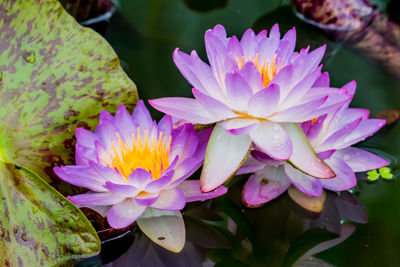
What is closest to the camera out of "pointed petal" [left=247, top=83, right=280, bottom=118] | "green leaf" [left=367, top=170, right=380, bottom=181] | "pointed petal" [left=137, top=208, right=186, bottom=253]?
"pointed petal" [left=247, top=83, right=280, bottom=118]

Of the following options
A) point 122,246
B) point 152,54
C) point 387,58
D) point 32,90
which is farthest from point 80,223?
point 387,58

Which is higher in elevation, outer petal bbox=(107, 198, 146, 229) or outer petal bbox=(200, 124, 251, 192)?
outer petal bbox=(200, 124, 251, 192)

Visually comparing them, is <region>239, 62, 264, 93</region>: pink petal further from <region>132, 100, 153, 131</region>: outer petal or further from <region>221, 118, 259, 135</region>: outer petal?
<region>132, 100, 153, 131</region>: outer petal

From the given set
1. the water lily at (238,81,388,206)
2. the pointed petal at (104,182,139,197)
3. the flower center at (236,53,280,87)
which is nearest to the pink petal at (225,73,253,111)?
the flower center at (236,53,280,87)

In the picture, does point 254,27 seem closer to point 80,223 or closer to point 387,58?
point 387,58

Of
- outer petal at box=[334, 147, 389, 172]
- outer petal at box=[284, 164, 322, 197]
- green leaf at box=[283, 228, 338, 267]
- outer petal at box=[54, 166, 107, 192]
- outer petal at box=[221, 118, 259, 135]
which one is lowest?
green leaf at box=[283, 228, 338, 267]
